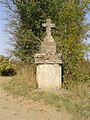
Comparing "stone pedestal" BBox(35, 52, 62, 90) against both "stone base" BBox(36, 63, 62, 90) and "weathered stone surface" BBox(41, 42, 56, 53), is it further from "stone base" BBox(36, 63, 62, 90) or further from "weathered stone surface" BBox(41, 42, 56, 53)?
"weathered stone surface" BBox(41, 42, 56, 53)

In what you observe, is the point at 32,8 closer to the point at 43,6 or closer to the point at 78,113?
the point at 43,6

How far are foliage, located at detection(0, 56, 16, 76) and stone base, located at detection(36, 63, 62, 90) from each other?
7.10m

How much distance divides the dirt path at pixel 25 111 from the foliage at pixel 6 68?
8591 mm

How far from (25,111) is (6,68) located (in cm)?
1102

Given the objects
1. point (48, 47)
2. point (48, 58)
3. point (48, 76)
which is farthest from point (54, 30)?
point (48, 76)

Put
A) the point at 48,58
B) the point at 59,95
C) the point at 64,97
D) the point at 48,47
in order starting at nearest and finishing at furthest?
the point at 64,97 < the point at 59,95 < the point at 48,58 < the point at 48,47

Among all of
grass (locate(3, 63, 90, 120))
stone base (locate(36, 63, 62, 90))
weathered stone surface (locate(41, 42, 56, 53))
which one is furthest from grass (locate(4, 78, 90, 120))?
weathered stone surface (locate(41, 42, 56, 53))

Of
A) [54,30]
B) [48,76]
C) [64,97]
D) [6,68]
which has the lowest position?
[64,97]

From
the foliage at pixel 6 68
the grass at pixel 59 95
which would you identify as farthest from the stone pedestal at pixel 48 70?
the foliage at pixel 6 68

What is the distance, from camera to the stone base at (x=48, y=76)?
11242 mm

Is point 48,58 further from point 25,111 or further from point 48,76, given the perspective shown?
point 25,111

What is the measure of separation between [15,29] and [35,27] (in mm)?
1765

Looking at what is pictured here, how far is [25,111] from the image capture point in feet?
26.7

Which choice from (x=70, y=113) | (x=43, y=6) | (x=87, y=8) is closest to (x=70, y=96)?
(x=70, y=113)
